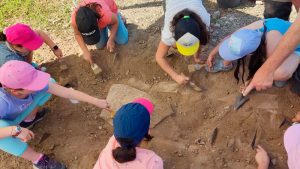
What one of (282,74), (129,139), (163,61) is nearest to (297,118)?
(282,74)

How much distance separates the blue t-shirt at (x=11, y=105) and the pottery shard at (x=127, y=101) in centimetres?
69

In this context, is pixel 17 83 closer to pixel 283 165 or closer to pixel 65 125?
pixel 65 125

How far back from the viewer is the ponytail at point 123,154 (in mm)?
2076

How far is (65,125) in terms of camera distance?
3244 millimetres

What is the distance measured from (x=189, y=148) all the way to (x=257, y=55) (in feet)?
3.07

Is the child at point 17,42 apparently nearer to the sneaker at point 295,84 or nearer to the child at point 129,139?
the child at point 129,139

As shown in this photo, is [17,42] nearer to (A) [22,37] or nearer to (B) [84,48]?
(A) [22,37]

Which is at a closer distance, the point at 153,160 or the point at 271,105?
the point at 153,160

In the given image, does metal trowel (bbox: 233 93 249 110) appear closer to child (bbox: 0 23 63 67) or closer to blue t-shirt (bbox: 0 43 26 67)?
child (bbox: 0 23 63 67)

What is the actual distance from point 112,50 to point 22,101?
1.08m

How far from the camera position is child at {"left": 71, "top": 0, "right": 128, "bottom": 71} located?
10.3 feet

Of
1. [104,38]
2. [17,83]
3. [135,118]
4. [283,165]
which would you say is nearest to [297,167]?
[283,165]

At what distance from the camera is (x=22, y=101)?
9.23 ft

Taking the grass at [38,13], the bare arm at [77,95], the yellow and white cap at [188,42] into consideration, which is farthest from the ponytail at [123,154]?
the grass at [38,13]
